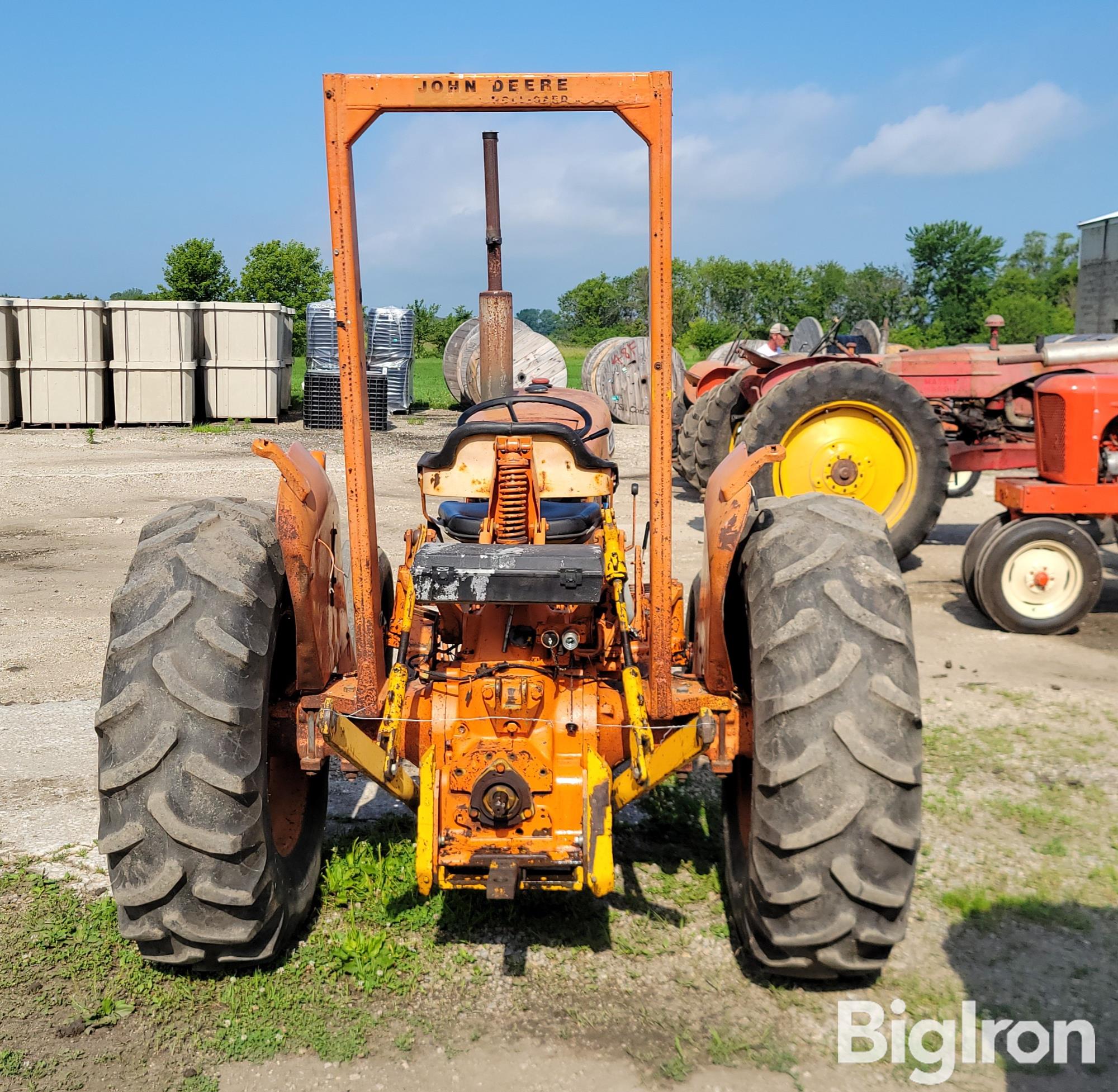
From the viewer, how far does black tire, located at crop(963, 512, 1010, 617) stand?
7.16 metres

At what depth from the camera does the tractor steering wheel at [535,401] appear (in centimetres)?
441

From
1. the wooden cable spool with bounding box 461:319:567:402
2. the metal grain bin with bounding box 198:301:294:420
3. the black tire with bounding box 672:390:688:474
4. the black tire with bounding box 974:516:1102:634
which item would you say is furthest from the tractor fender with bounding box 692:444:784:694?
the wooden cable spool with bounding box 461:319:567:402

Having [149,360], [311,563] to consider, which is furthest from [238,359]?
[311,563]

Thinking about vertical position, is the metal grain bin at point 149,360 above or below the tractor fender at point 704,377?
above

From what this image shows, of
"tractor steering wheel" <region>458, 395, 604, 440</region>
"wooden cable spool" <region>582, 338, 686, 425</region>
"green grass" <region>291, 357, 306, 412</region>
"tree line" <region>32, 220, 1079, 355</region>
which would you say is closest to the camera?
"tractor steering wheel" <region>458, 395, 604, 440</region>

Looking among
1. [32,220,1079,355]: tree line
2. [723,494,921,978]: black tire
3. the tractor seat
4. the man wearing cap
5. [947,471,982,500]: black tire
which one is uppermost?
[32,220,1079,355]: tree line

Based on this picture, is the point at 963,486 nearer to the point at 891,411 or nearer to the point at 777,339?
the point at 777,339

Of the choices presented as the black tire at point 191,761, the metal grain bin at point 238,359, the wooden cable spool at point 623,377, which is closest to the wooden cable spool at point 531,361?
the wooden cable spool at point 623,377

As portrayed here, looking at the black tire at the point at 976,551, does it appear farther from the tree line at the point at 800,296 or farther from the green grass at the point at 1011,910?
the tree line at the point at 800,296

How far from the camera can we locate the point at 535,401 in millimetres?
4629

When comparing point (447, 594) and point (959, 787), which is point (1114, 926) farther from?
point (447, 594)

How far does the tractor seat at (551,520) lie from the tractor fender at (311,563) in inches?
15.2

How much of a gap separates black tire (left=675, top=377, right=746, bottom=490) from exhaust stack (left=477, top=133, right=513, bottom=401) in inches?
234

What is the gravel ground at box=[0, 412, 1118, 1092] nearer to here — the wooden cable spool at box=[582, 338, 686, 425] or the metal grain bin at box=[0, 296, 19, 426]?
the metal grain bin at box=[0, 296, 19, 426]
